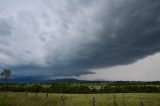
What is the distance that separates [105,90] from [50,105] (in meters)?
76.5

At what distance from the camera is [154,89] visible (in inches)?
3787

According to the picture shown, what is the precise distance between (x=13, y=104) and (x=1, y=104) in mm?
1363

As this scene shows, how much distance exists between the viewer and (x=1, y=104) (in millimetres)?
21734

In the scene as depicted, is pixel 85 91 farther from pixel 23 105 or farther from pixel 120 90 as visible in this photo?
pixel 23 105

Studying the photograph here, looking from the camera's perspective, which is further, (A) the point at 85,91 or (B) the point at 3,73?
(B) the point at 3,73

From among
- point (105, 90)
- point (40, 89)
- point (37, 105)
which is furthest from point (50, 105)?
point (105, 90)

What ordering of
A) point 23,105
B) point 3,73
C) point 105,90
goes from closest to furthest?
1. point 23,105
2. point 105,90
3. point 3,73

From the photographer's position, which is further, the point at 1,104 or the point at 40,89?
the point at 40,89

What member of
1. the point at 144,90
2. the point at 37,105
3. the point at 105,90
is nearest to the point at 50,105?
the point at 37,105

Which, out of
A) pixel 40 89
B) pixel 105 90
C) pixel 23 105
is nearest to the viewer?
pixel 23 105

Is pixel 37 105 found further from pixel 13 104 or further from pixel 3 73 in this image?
pixel 3 73

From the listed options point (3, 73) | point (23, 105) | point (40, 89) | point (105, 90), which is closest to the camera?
point (23, 105)

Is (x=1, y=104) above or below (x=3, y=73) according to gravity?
below

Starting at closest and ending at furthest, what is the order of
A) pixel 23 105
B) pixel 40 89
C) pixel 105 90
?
pixel 23 105 → pixel 40 89 → pixel 105 90
